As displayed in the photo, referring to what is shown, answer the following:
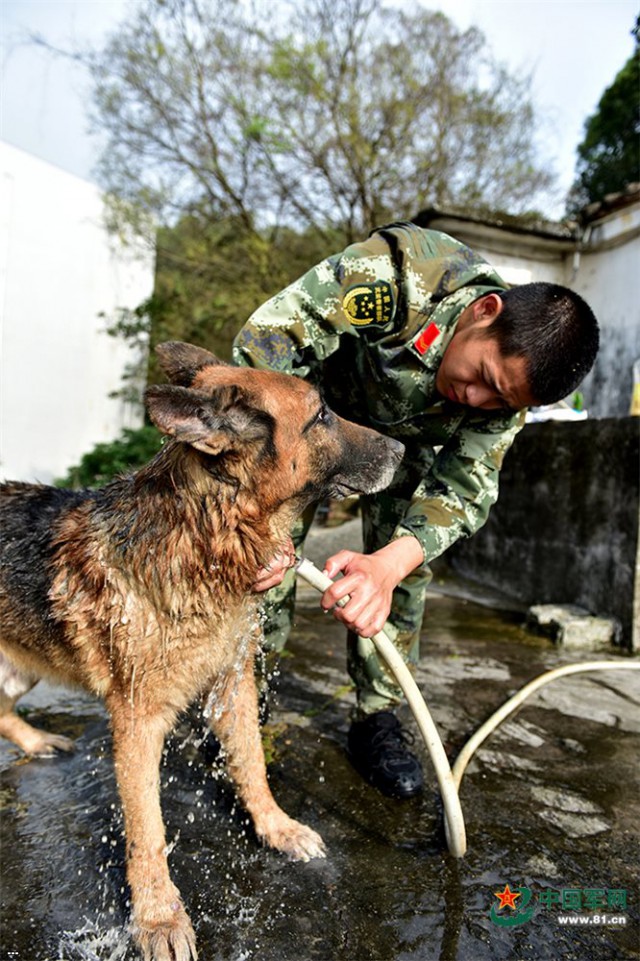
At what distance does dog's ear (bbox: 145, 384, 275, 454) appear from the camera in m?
1.92

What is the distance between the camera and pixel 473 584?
7.14 metres

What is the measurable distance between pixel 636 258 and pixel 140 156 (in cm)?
1110

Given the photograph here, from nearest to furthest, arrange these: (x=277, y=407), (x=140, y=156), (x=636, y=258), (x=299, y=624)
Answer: (x=277, y=407), (x=299, y=624), (x=636, y=258), (x=140, y=156)

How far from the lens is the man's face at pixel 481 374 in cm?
268

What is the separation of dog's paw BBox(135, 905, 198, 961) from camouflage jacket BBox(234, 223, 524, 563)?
1.59 meters

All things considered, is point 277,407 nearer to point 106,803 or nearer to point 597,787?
point 106,803

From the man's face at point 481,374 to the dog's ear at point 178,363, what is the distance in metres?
1.14

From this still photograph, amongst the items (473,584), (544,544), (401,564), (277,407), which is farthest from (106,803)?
(473,584)

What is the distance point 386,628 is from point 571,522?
113 inches

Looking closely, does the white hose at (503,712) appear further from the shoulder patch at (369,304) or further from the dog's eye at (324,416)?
the shoulder patch at (369,304)

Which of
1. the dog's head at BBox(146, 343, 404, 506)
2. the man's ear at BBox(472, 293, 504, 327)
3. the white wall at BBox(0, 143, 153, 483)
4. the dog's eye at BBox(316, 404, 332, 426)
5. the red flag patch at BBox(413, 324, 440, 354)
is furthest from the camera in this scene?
the white wall at BBox(0, 143, 153, 483)

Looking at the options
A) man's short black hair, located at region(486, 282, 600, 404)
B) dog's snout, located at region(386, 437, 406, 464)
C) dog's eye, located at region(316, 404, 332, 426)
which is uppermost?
man's short black hair, located at region(486, 282, 600, 404)

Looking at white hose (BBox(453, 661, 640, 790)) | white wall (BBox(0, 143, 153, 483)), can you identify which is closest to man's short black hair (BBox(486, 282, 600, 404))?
white hose (BBox(453, 661, 640, 790))

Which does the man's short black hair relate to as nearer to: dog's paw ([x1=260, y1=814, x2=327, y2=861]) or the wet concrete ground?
the wet concrete ground
